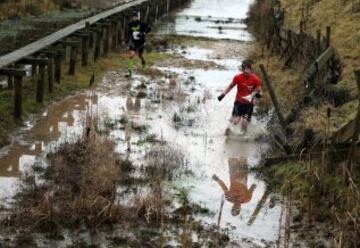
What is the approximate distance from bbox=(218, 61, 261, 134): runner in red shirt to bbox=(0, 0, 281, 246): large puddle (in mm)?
389

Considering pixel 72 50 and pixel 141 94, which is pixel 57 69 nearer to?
pixel 72 50

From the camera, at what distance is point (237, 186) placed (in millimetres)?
9562

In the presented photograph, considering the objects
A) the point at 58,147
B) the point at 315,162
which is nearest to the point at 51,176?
the point at 58,147

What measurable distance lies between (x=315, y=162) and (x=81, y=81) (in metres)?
9.18

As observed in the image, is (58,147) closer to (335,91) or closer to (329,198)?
(329,198)

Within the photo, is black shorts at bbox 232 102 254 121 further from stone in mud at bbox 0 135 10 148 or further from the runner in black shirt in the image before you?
the runner in black shirt

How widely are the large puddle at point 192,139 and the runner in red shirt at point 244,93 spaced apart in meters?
0.39

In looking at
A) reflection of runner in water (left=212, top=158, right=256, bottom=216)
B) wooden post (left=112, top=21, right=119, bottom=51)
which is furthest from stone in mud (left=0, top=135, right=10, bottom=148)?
wooden post (left=112, top=21, right=119, bottom=51)

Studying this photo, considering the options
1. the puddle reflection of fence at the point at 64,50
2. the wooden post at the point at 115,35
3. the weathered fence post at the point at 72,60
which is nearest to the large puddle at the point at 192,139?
the puddle reflection of fence at the point at 64,50

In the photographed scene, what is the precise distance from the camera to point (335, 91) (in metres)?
12.2

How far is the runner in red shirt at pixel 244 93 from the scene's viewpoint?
1206cm

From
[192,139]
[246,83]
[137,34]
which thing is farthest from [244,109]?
[137,34]

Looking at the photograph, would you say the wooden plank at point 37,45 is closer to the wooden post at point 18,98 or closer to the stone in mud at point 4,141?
the wooden post at point 18,98

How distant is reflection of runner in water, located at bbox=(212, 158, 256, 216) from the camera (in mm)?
8937
